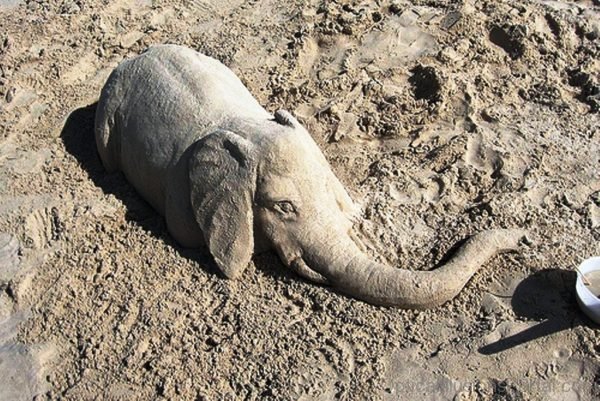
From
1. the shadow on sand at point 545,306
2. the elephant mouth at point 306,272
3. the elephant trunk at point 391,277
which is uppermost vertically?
the elephant trunk at point 391,277

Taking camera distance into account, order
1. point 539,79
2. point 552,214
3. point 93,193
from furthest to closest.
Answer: point 539,79 < point 93,193 < point 552,214

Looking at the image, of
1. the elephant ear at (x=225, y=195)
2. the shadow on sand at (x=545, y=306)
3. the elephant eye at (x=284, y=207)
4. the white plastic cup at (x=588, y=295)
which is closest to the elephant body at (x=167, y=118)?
the elephant ear at (x=225, y=195)

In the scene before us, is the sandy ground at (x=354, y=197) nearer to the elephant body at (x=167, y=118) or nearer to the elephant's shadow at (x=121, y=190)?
the elephant's shadow at (x=121, y=190)

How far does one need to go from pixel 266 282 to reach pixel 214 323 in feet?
1.21

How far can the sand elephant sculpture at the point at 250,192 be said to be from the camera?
3.85 meters

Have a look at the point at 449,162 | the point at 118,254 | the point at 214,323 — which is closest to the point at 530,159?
the point at 449,162

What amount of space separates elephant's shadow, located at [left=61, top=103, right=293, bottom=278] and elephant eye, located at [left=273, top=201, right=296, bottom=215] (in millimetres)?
348

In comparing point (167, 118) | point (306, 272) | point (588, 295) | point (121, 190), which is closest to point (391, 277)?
point (306, 272)

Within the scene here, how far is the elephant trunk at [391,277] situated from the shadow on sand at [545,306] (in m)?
0.29

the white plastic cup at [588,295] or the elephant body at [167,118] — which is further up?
the elephant body at [167,118]

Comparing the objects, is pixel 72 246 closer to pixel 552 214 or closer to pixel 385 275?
pixel 385 275

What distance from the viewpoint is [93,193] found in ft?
15.6

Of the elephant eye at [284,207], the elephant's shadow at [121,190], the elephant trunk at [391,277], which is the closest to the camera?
the elephant trunk at [391,277]

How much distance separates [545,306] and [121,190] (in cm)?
263
